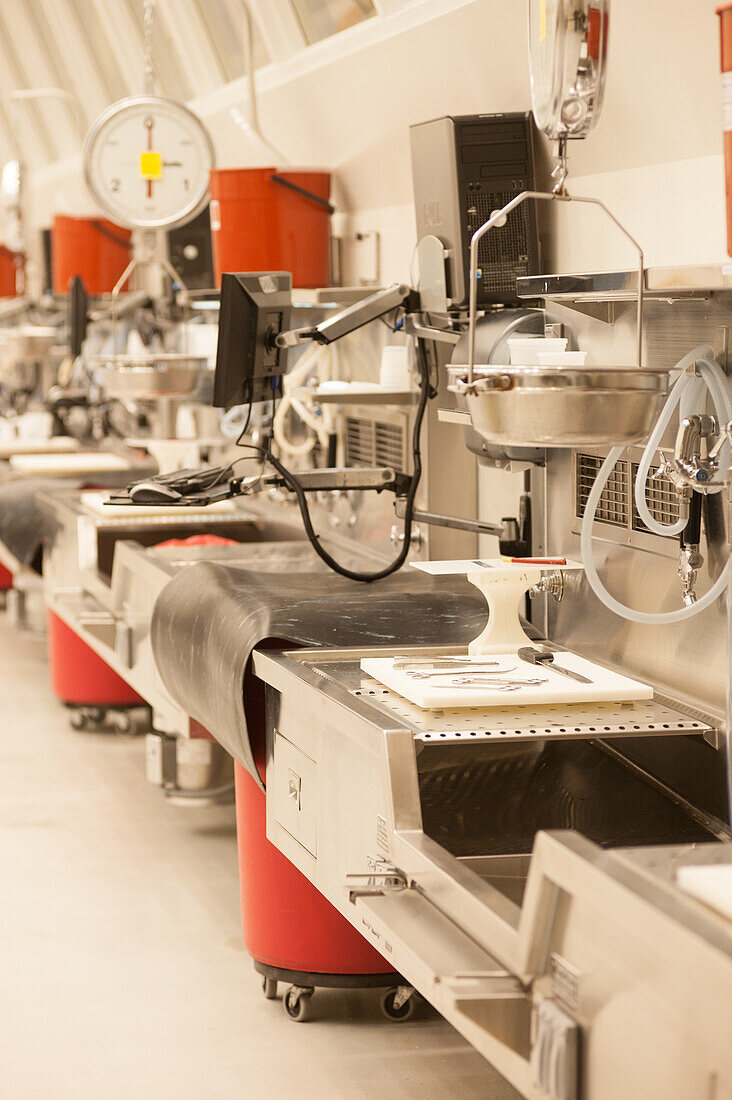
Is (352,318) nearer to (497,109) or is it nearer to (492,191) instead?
(492,191)

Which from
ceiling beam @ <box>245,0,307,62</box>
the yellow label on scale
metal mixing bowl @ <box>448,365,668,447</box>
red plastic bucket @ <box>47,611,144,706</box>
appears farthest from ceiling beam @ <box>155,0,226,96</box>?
metal mixing bowl @ <box>448,365,668,447</box>

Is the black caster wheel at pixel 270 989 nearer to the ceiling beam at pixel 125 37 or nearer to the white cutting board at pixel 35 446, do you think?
the white cutting board at pixel 35 446

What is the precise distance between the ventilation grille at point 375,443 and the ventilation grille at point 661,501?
138 cm

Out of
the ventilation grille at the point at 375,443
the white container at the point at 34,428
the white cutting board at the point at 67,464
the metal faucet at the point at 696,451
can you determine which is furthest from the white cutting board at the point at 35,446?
the metal faucet at the point at 696,451

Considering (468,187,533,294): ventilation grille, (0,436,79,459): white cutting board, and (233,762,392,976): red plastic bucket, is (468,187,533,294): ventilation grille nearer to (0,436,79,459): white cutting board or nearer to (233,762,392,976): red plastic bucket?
(233,762,392,976): red plastic bucket

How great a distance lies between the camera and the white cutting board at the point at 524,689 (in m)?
2.32

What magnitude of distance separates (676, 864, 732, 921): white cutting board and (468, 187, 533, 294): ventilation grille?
1.82 meters

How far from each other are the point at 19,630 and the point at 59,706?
1.13m

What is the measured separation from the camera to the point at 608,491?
9.15ft

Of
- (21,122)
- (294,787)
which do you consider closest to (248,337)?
(294,787)

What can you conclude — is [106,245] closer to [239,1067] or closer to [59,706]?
[59,706]

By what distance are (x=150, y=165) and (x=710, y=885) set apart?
3.91 m

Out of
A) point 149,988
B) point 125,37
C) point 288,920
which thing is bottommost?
point 149,988

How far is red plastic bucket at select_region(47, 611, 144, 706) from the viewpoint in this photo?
217 inches
